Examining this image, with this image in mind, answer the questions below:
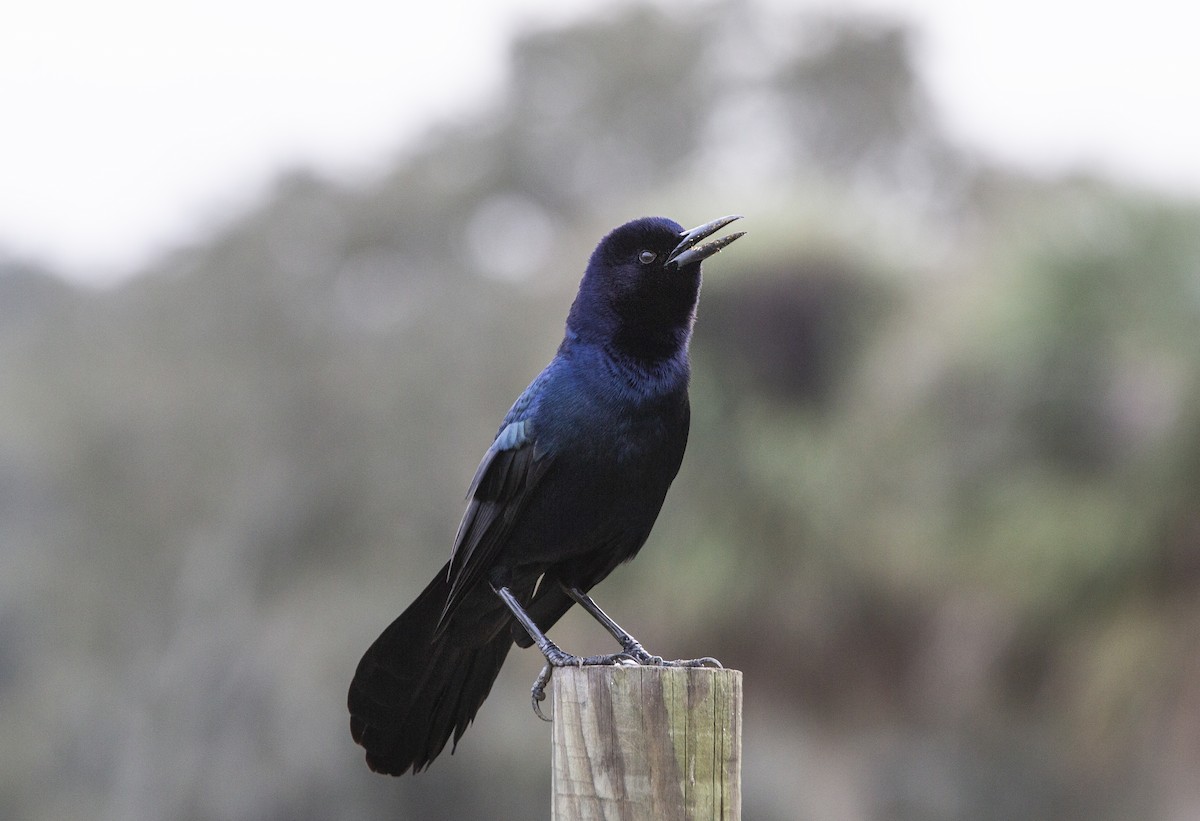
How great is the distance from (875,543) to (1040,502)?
5.17 ft

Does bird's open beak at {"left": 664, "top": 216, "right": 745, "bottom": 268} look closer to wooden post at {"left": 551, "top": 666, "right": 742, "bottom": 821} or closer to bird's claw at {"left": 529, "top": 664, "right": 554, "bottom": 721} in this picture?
bird's claw at {"left": 529, "top": 664, "right": 554, "bottom": 721}

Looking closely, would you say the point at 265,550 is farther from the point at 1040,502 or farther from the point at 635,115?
the point at 635,115

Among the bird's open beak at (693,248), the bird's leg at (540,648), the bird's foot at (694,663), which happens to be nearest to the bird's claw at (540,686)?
the bird's leg at (540,648)

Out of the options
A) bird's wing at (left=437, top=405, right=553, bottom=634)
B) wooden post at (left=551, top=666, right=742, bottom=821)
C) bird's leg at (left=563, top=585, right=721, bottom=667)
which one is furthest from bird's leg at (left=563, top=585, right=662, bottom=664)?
wooden post at (left=551, top=666, right=742, bottom=821)

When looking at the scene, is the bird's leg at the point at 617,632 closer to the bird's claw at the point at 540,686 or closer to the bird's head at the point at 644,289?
the bird's claw at the point at 540,686

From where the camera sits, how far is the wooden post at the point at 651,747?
2740 mm

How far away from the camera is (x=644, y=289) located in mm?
4184

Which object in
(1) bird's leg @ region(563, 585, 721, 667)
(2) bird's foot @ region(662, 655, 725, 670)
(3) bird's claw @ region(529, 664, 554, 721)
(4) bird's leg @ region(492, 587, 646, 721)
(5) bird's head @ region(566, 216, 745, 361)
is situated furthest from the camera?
(5) bird's head @ region(566, 216, 745, 361)

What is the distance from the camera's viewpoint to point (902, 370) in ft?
38.8

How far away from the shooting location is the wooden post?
8.99 feet

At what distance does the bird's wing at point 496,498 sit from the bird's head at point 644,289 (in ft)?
1.13

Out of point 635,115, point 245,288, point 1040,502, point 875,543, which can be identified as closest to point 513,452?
point 1040,502

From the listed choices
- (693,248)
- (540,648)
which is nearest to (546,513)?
(540,648)

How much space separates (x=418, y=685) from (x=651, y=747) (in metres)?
1.26
